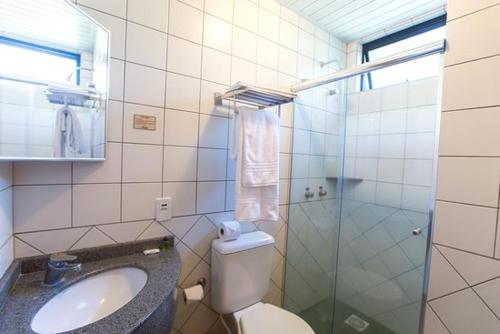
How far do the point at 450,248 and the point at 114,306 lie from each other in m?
1.47

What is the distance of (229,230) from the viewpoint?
1.37 meters

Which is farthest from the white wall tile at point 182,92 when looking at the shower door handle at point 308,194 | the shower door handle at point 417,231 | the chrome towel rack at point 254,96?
the shower door handle at point 417,231

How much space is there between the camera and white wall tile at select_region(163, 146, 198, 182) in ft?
4.12

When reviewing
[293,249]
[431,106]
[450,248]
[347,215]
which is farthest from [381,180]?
[293,249]

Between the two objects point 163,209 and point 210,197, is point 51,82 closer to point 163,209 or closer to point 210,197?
point 163,209

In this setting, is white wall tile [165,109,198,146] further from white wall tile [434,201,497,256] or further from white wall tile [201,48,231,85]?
white wall tile [434,201,497,256]

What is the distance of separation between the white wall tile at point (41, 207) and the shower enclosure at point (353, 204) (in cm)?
139

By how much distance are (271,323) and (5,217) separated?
126 cm

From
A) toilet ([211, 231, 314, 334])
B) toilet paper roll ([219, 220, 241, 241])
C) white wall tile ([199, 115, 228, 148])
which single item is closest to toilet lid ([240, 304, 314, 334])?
toilet ([211, 231, 314, 334])

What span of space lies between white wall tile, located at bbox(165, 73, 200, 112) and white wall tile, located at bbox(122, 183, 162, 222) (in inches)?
17.3

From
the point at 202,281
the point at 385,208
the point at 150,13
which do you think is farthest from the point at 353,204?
the point at 150,13

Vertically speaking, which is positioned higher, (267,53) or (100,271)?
(267,53)

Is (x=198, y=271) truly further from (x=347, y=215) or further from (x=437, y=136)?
(x=437, y=136)

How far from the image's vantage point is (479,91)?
98 cm
